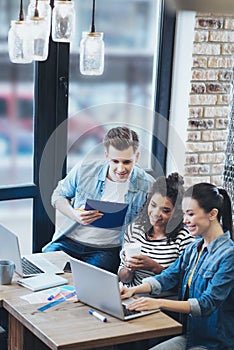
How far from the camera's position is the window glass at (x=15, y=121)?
319 cm

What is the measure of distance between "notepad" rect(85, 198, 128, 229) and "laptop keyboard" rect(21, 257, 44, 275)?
0.43 meters

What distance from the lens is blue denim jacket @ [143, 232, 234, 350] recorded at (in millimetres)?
2254

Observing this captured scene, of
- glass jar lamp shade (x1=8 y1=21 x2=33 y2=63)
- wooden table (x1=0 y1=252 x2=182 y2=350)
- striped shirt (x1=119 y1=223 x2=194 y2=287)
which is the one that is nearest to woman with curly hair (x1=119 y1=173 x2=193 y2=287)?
striped shirt (x1=119 y1=223 x2=194 y2=287)

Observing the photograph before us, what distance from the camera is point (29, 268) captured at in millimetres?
2570

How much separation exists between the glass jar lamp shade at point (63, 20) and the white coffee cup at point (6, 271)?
0.90m

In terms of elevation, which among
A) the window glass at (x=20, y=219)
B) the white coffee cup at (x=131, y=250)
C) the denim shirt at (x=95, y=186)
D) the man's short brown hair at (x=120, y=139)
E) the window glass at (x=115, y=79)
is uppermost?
the window glass at (x=115, y=79)

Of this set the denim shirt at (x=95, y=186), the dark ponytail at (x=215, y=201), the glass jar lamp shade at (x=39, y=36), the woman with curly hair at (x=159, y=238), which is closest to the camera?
the glass jar lamp shade at (x=39, y=36)

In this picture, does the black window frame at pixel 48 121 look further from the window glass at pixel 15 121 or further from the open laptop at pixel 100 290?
the open laptop at pixel 100 290

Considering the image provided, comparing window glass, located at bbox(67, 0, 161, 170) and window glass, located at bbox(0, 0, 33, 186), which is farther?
window glass, located at bbox(67, 0, 161, 170)

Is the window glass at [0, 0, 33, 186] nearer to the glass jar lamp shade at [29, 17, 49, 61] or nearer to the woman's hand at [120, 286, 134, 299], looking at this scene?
the glass jar lamp shade at [29, 17, 49, 61]

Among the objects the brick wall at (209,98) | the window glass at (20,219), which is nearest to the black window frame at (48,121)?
the window glass at (20,219)

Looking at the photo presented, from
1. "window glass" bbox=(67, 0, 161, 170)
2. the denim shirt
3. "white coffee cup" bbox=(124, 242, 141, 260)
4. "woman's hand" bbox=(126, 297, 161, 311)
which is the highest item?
"window glass" bbox=(67, 0, 161, 170)

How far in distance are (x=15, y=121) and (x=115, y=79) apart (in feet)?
2.20

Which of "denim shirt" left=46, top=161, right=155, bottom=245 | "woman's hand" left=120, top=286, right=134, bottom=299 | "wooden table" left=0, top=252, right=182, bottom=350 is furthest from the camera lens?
"denim shirt" left=46, top=161, right=155, bottom=245
